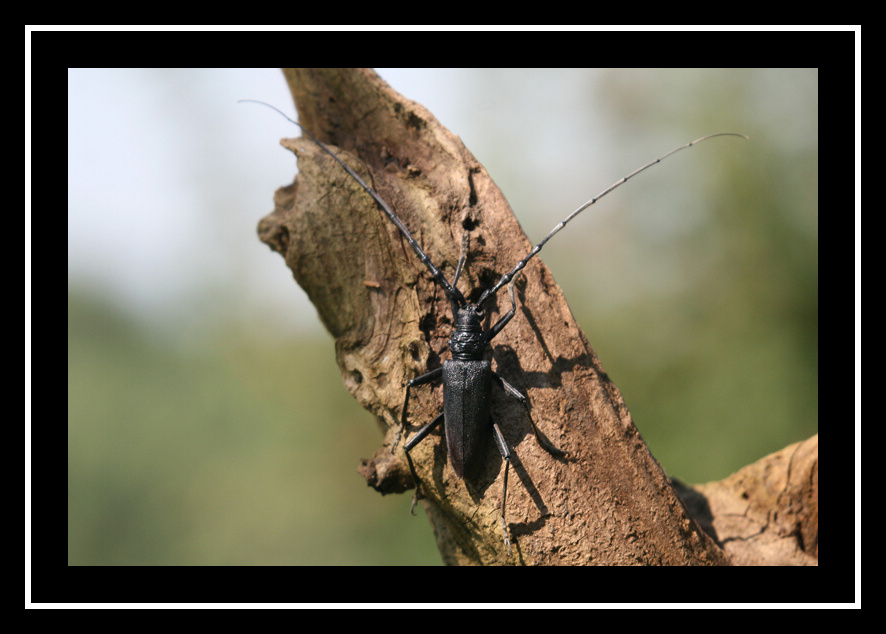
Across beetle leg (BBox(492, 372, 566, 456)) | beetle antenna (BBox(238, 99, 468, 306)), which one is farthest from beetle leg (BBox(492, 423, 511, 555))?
beetle antenna (BBox(238, 99, 468, 306))

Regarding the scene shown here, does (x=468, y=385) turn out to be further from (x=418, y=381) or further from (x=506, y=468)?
(x=506, y=468)

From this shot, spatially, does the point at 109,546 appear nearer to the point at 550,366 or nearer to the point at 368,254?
the point at 368,254

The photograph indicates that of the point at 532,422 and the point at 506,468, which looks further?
the point at 532,422

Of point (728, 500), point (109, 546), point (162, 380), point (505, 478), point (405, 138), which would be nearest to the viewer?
point (505, 478)

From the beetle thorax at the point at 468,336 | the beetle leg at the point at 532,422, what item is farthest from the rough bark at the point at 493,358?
the beetle thorax at the point at 468,336

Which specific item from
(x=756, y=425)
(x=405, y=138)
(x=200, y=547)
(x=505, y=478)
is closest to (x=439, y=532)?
(x=505, y=478)

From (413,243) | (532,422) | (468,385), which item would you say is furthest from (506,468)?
(413,243)
